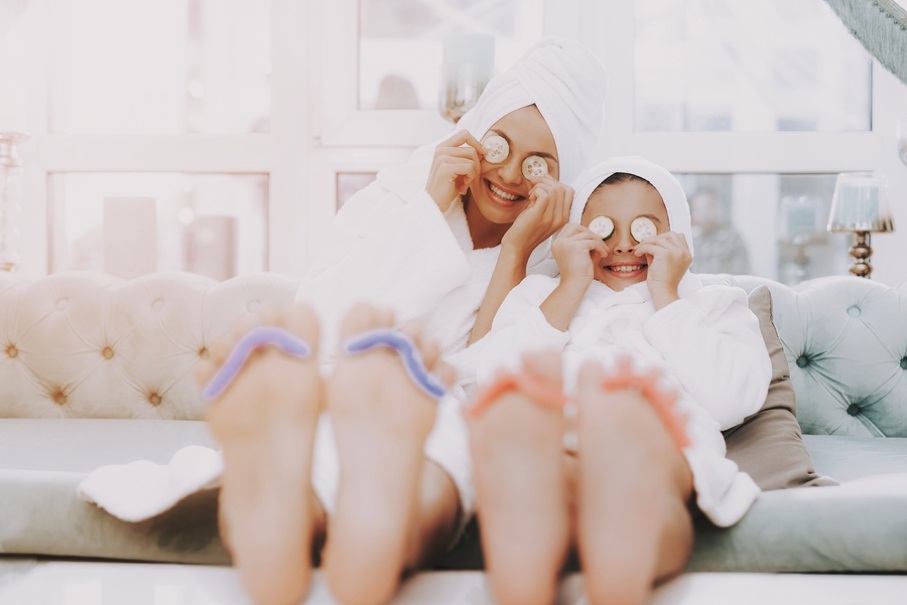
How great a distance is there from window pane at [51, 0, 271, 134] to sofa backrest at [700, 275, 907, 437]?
1519 mm

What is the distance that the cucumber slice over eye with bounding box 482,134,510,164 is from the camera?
4.22ft

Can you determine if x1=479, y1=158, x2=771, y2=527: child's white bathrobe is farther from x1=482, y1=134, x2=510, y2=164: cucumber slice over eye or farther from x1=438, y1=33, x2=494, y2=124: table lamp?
x1=438, y1=33, x2=494, y2=124: table lamp

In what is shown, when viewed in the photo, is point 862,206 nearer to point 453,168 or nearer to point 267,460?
point 453,168

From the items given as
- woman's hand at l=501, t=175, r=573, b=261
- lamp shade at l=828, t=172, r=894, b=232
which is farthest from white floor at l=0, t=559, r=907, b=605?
lamp shade at l=828, t=172, r=894, b=232

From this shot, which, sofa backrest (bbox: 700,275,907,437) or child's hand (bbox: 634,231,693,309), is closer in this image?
child's hand (bbox: 634,231,693,309)

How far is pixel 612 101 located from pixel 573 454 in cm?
159

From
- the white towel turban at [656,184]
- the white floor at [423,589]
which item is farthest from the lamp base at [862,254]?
the white floor at [423,589]

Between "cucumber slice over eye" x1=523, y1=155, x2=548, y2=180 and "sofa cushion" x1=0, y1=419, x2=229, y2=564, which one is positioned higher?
"cucumber slice over eye" x1=523, y1=155, x2=548, y2=180

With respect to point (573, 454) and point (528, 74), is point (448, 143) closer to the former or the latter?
point (528, 74)

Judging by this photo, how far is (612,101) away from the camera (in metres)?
2.24

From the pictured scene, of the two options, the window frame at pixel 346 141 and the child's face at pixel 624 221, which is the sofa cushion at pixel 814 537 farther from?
the window frame at pixel 346 141

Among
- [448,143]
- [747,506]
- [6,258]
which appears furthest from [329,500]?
[6,258]

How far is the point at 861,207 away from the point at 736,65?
2.13ft

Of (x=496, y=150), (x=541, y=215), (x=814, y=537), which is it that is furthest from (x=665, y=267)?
(x=814, y=537)
